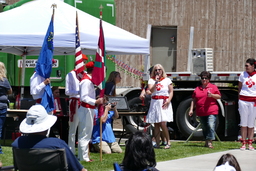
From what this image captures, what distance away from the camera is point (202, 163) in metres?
9.42

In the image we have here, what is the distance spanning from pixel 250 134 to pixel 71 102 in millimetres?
3719

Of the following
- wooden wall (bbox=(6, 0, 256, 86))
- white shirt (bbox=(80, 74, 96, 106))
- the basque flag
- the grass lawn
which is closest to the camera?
the grass lawn

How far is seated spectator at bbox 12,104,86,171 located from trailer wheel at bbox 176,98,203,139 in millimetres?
A: 8401

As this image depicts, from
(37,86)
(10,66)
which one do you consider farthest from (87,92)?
(10,66)

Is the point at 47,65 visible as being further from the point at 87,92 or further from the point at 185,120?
the point at 185,120

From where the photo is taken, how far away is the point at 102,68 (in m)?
9.62

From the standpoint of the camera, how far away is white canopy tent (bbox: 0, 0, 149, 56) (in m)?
10.6

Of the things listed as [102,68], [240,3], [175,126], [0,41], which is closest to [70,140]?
[102,68]

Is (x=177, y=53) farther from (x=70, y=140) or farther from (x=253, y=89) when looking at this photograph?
(x=70, y=140)

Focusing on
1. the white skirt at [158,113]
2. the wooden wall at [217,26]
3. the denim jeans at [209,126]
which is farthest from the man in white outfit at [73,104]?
the wooden wall at [217,26]

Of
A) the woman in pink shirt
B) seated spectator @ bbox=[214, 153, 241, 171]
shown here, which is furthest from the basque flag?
seated spectator @ bbox=[214, 153, 241, 171]

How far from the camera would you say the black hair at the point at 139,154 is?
4672mm

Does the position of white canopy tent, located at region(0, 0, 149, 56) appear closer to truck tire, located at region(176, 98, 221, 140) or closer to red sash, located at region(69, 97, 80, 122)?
red sash, located at region(69, 97, 80, 122)

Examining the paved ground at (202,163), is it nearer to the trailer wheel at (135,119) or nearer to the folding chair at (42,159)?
the folding chair at (42,159)
